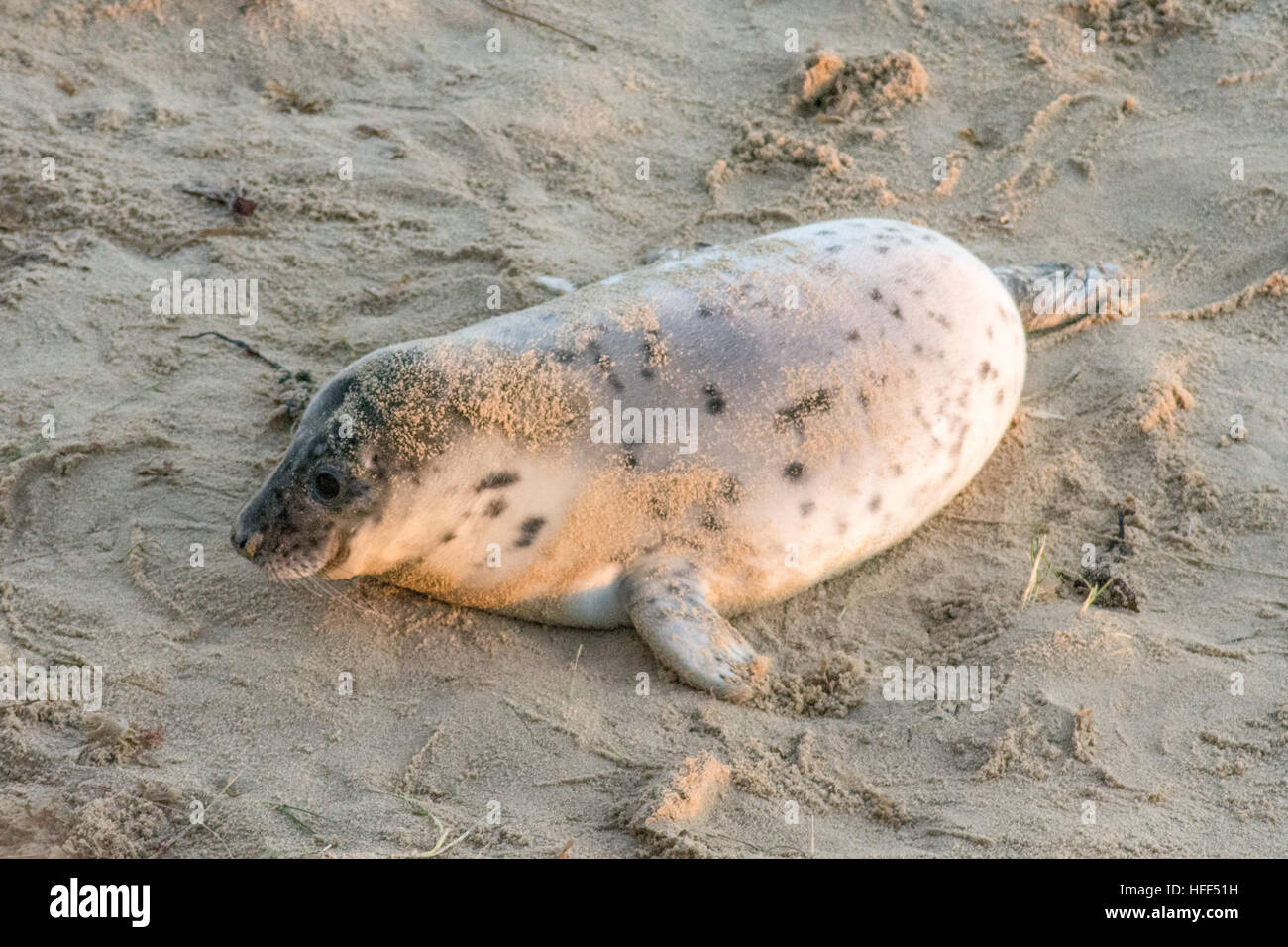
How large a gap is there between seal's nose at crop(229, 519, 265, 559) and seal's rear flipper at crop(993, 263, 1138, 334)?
287 cm

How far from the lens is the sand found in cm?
317

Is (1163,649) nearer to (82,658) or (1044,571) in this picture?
(1044,571)

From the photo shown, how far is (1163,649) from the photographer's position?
369cm

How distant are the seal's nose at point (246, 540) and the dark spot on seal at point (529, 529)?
70cm

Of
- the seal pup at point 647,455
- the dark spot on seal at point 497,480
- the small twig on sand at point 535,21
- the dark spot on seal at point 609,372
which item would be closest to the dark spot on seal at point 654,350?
the seal pup at point 647,455

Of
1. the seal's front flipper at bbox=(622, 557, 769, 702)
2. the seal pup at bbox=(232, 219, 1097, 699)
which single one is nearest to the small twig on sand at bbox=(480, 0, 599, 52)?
the seal pup at bbox=(232, 219, 1097, 699)

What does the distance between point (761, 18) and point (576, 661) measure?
4.34 m

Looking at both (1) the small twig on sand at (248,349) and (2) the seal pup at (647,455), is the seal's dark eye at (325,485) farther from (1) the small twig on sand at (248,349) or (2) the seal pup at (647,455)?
(1) the small twig on sand at (248,349)

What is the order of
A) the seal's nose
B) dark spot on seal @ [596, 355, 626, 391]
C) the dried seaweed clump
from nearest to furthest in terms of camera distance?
the seal's nose
dark spot on seal @ [596, 355, 626, 391]
the dried seaweed clump

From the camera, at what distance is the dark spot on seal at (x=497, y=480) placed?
3.77 meters

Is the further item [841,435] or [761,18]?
[761,18]

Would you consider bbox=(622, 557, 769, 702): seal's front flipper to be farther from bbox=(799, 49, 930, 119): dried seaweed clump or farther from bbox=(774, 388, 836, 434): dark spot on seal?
bbox=(799, 49, 930, 119): dried seaweed clump
